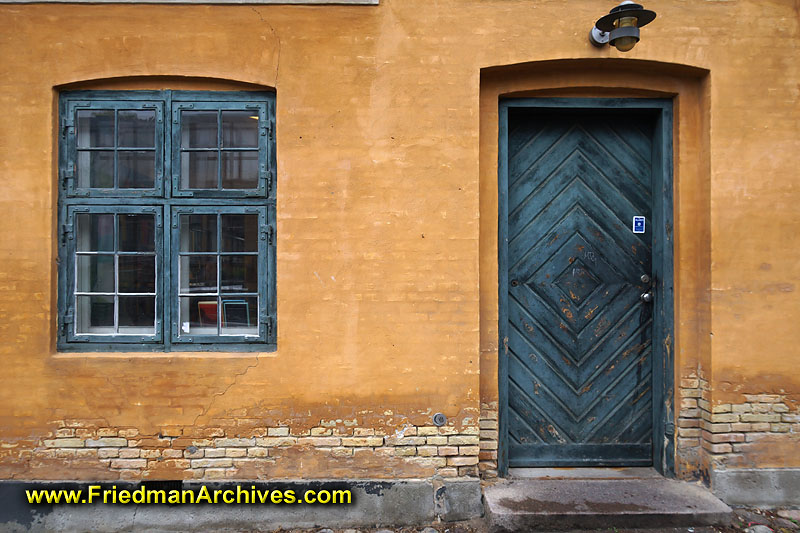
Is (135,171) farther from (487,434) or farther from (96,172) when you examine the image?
(487,434)

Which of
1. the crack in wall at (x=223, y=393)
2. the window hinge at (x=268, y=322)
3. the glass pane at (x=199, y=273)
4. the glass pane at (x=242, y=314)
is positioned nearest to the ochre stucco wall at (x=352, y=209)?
the crack in wall at (x=223, y=393)

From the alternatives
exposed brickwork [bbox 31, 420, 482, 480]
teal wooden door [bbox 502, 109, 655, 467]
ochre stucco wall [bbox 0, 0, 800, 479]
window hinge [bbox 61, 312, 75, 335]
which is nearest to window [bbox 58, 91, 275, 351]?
window hinge [bbox 61, 312, 75, 335]

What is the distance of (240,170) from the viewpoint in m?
3.91

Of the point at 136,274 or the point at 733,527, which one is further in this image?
the point at 136,274

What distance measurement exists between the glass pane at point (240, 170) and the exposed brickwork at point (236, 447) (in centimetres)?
175

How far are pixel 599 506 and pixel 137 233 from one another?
3747 mm

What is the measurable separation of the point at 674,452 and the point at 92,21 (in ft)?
17.3

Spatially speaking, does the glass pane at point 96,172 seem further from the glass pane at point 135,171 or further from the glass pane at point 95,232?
the glass pane at point 95,232

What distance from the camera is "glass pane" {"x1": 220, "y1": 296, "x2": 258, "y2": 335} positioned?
12.8ft

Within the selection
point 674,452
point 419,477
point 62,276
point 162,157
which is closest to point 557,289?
point 674,452

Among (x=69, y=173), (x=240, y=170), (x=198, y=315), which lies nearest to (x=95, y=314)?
(x=198, y=315)

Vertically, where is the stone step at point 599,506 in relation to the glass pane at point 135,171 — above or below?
below

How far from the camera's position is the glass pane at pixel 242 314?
3904mm

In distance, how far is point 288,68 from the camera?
3.77 metres
